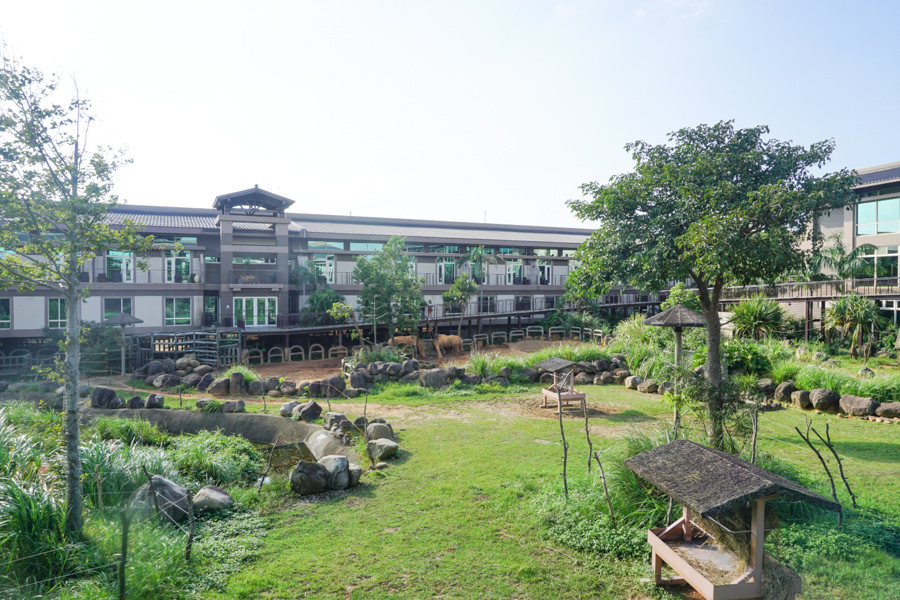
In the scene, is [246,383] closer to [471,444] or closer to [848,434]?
[471,444]

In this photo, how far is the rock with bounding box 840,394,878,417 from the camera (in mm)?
11906

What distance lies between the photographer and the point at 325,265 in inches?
1235

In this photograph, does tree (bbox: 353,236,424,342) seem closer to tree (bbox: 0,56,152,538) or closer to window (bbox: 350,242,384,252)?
window (bbox: 350,242,384,252)

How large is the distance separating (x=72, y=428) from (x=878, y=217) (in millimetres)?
32950

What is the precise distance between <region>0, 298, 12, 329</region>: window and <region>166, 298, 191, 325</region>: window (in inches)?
261

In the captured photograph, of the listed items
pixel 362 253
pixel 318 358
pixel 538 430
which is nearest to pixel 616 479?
pixel 538 430

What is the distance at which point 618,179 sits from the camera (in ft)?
32.6

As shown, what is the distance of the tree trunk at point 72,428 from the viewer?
5656 mm

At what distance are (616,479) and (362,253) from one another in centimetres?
2619

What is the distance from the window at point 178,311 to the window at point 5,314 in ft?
21.8

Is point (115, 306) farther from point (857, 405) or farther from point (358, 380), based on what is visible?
point (857, 405)

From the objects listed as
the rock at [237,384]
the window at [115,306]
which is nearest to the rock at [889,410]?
the rock at [237,384]

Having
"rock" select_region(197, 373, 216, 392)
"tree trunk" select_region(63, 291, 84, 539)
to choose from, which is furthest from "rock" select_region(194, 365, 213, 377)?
"tree trunk" select_region(63, 291, 84, 539)

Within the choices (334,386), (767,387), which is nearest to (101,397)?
(334,386)
